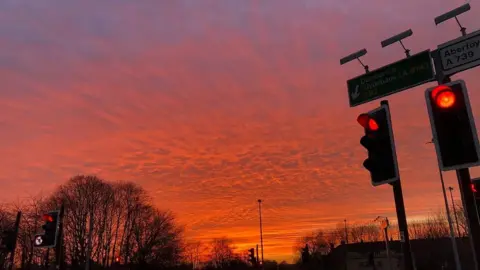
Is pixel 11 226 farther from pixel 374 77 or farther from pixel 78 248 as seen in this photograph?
pixel 374 77

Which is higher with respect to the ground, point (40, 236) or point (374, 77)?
point (374, 77)

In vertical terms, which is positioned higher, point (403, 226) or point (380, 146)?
point (380, 146)

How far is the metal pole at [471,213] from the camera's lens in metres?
5.54

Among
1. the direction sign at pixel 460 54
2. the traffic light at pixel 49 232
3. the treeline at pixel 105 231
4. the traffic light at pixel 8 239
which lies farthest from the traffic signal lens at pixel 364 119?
the treeline at pixel 105 231

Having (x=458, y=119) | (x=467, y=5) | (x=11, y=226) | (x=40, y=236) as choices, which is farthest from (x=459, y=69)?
(x=11, y=226)

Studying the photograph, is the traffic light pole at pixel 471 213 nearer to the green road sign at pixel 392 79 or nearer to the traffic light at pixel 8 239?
the green road sign at pixel 392 79

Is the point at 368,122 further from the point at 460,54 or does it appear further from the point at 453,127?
the point at 460,54

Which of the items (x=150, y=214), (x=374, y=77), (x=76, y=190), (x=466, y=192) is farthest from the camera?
(x=150, y=214)

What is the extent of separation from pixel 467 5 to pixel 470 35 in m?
0.44

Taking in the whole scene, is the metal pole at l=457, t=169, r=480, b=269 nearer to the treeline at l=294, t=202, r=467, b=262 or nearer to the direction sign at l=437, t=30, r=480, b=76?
the direction sign at l=437, t=30, r=480, b=76

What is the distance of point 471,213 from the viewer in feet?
18.8

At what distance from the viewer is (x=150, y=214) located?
89125 millimetres

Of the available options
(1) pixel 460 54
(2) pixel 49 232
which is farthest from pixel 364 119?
(2) pixel 49 232

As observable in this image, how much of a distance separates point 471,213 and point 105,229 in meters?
87.4
